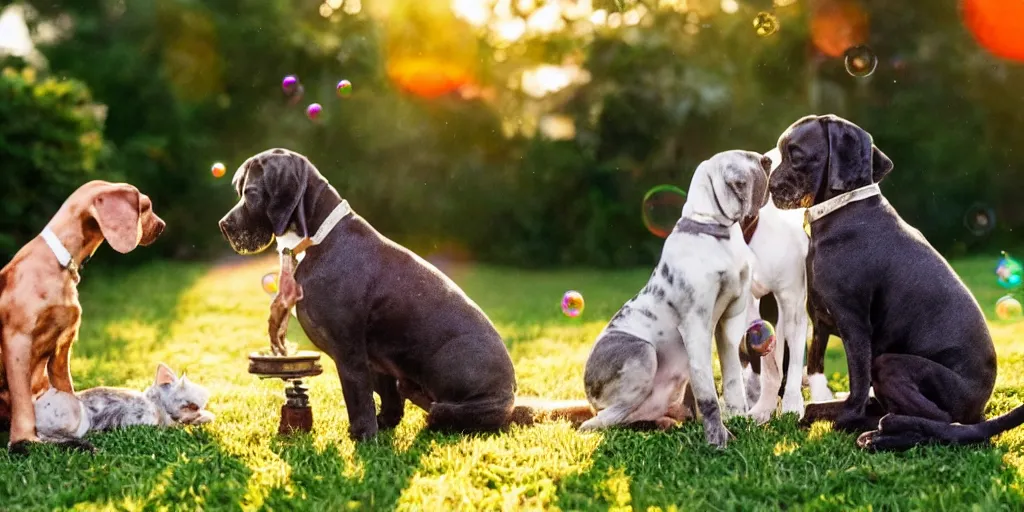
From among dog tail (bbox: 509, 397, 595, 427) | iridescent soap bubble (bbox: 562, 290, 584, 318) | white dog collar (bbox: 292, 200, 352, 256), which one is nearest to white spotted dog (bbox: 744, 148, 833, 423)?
dog tail (bbox: 509, 397, 595, 427)

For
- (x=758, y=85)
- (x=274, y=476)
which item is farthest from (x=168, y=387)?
(x=758, y=85)

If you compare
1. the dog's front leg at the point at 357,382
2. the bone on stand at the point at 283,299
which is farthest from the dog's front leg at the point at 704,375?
the bone on stand at the point at 283,299

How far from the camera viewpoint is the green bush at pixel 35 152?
14.2 metres

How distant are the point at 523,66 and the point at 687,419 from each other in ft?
53.4

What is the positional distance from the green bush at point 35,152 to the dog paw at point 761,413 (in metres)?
12.1

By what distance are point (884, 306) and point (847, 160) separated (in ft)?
2.82

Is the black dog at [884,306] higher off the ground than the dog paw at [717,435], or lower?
higher

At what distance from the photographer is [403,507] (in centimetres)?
430

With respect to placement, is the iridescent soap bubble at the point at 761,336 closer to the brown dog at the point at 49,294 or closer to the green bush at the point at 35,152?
the brown dog at the point at 49,294

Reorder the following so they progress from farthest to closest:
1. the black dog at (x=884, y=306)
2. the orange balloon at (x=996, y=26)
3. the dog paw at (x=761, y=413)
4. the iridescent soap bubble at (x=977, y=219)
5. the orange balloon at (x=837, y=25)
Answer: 1. the orange balloon at (x=996, y=26)
2. the orange balloon at (x=837, y=25)
3. the iridescent soap bubble at (x=977, y=219)
4. the dog paw at (x=761, y=413)
5. the black dog at (x=884, y=306)

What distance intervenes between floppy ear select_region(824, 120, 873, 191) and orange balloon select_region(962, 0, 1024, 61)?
16225 millimetres

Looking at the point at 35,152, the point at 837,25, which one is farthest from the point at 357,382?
the point at 837,25

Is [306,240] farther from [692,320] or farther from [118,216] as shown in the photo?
[692,320]

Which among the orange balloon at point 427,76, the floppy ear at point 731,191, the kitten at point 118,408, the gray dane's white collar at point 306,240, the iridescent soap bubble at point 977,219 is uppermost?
the orange balloon at point 427,76
